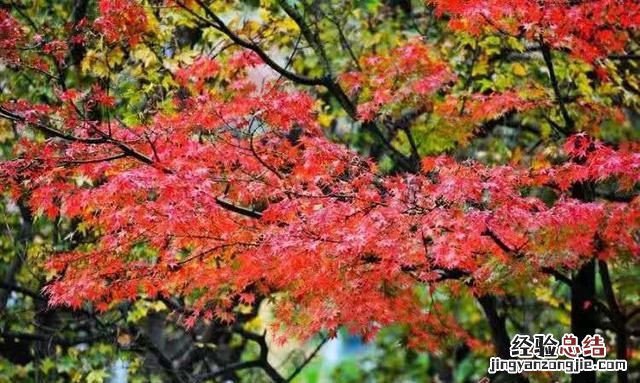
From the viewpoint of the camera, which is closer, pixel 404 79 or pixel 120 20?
pixel 120 20

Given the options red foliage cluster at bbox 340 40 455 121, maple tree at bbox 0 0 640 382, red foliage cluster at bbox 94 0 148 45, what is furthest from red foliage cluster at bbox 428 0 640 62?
red foliage cluster at bbox 94 0 148 45

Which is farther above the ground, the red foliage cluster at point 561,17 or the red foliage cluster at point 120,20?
the red foliage cluster at point 561,17

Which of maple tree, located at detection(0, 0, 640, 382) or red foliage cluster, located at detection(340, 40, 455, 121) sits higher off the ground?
red foliage cluster, located at detection(340, 40, 455, 121)

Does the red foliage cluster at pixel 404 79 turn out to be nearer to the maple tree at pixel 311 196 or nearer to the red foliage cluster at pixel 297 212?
the maple tree at pixel 311 196

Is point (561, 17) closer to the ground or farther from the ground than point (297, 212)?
farther from the ground

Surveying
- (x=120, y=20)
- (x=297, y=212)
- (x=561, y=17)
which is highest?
(x=561, y=17)

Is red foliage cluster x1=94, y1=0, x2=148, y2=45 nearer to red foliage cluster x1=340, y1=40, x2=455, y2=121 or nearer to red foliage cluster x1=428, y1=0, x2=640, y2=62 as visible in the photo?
red foliage cluster x1=340, y1=40, x2=455, y2=121

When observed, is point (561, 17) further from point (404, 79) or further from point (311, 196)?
point (311, 196)

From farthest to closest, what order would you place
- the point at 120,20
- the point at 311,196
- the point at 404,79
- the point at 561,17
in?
the point at 404,79
the point at 120,20
the point at 561,17
the point at 311,196

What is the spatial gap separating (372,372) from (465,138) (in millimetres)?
8218

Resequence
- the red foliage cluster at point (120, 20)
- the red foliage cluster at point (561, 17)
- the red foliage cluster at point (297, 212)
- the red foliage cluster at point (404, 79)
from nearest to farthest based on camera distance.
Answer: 1. the red foliage cluster at point (297, 212)
2. the red foliage cluster at point (561, 17)
3. the red foliage cluster at point (120, 20)
4. the red foliage cluster at point (404, 79)

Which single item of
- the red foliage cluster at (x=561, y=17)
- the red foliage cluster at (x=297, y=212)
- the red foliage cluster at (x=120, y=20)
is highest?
the red foliage cluster at (x=561, y=17)

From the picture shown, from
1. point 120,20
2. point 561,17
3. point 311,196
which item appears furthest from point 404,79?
point 120,20

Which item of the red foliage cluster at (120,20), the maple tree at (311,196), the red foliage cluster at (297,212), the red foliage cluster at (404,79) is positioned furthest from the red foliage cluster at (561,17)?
the red foliage cluster at (120,20)
